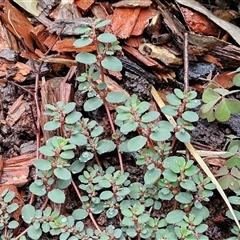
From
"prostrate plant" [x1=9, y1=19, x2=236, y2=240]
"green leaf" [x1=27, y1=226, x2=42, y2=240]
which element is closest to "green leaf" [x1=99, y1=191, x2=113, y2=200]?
"prostrate plant" [x1=9, y1=19, x2=236, y2=240]

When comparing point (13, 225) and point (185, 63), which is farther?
point (185, 63)

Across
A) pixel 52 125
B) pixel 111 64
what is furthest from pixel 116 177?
pixel 111 64

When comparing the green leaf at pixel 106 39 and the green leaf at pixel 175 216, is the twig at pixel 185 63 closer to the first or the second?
the green leaf at pixel 106 39

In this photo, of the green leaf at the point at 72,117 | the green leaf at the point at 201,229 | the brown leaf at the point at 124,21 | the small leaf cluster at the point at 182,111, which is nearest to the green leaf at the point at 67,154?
Answer: the green leaf at the point at 72,117

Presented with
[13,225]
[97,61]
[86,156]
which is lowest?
[13,225]

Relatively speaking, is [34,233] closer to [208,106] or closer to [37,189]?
[37,189]
